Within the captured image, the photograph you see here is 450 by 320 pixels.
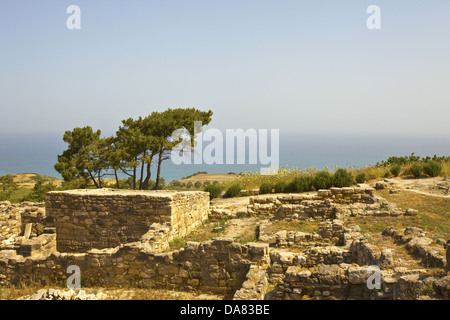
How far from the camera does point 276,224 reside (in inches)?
534

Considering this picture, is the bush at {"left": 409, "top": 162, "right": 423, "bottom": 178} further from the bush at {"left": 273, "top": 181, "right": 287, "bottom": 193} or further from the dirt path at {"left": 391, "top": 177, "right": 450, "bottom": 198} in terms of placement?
the bush at {"left": 273, "top": 181, "right": 287, "bottom": 193}

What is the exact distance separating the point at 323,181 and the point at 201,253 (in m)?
13.2

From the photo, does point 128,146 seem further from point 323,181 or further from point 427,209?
point 427,209

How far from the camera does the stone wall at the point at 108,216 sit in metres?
12.3

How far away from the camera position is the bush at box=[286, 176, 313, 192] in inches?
786

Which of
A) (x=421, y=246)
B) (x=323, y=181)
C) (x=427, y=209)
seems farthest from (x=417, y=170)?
(x=421, y=246)

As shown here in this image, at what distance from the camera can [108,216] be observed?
12633mm

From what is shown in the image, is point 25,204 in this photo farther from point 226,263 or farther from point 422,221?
point 422,221

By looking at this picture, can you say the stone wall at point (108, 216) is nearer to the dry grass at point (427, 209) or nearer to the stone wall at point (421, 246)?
the stone wall at point (421, 246)

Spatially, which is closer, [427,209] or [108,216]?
[108,216]

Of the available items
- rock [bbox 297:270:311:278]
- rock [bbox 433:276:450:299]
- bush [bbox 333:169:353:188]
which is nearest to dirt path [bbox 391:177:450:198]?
bush [bbox 333:169:353:188]

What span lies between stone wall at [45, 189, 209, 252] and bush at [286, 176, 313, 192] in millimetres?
8742

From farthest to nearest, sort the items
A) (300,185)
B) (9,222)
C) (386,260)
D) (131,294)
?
(300,185) → (9,222) → (131,294) → (386,260)

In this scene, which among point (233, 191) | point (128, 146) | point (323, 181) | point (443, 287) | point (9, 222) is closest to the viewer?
point (443, 287)
